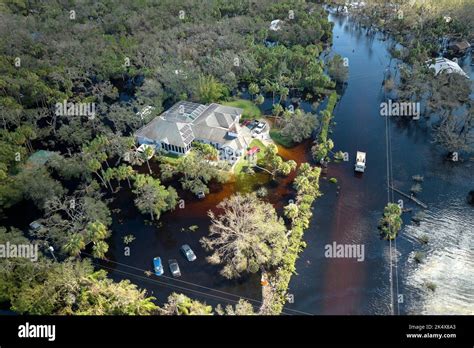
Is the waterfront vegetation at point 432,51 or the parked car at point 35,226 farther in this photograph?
the waterfront vegetation at point 432,51

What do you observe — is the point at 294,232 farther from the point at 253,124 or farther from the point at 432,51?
the point at 432,51

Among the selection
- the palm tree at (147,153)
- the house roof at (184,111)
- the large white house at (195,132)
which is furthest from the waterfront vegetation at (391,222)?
the house roof at (184,111)

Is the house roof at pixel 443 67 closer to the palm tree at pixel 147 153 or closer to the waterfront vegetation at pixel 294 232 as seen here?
the waterfront vegetation at pixel 294 232

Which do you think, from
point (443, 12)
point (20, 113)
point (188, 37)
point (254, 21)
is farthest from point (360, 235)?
point (443, 12)

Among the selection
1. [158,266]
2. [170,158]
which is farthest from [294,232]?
[170,158]

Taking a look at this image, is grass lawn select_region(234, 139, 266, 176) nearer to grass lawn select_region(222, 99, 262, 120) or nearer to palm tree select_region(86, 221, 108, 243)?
grass lawn select_region(222, 99, 262, 120)
